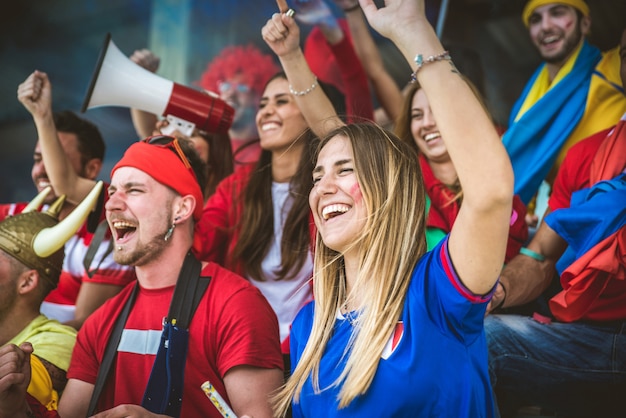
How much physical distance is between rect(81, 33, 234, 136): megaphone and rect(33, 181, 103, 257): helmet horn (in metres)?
0.60

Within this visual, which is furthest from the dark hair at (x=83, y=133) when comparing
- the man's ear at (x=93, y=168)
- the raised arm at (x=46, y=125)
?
the raised arm at (x=46, y=125)

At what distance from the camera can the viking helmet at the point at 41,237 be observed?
312 cm

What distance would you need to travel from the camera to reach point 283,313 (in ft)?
10.9

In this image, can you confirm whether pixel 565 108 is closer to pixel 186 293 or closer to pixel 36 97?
pixel 186 293

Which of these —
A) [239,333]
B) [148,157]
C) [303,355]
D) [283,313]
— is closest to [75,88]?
[148,157]

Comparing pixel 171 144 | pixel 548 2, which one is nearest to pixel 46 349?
pixel 171 144

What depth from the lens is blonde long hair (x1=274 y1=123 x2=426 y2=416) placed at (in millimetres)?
1988

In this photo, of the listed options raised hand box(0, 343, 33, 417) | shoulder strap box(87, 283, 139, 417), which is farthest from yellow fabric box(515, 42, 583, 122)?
raised hand box(0, 343, 33, 417)

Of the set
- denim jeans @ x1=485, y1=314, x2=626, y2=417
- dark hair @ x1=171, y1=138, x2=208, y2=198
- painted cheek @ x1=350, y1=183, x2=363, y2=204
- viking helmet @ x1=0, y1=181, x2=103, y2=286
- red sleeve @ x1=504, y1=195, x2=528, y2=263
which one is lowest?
denim jeans @ x1=485, y1=314, x2=626, y2=417

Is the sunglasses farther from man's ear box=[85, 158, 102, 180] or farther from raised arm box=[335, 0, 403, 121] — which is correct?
raised arm box=[335, 0, 403, 121]

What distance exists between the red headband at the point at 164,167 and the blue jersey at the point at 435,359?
4.40ft

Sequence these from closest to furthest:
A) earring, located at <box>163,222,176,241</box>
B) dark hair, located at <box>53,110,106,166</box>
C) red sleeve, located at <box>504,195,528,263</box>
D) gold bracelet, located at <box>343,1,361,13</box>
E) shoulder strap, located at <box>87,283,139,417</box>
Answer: shoulder strap, located at <box>87,283,139,417</box>, earring, located at <box>163,222,176,241</box>, red sleeve, located at <box>504,195,528,263</box>, dark hair, located at <box>53,110,106,166</box>, gold bracelet, located at <box>343,1,361,13</box>

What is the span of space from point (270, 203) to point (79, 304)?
110cm

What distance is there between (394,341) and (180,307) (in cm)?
99
